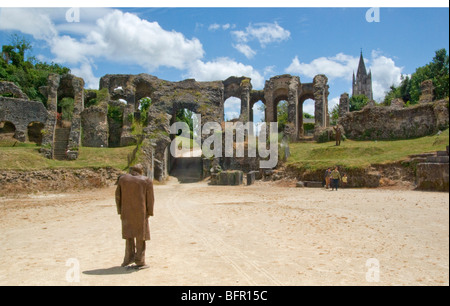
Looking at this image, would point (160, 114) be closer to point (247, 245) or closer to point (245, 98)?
point (245, 98)

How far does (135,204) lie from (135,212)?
0.46 feet

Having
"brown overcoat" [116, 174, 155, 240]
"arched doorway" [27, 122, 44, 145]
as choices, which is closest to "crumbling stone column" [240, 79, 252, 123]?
"arched doorway" [27, 122, 44, 145]

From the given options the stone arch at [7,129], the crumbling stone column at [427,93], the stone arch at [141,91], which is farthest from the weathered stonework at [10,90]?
the crumbling stone column at [427,93]

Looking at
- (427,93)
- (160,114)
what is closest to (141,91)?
(160,114)

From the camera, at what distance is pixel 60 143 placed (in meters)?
30.8

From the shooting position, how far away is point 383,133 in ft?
96.6

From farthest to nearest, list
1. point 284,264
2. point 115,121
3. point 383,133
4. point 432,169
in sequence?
point 115,121 < point 383,133 < point 432,169 < point 284,264

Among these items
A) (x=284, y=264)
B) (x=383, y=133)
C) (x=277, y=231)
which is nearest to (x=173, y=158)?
(x=383, y=133)

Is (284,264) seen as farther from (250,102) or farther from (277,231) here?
(250,102)

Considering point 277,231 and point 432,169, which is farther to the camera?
point 432,169

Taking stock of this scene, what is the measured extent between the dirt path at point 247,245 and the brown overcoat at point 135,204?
66cm

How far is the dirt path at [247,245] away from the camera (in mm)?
5305

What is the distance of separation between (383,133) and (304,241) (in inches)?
977

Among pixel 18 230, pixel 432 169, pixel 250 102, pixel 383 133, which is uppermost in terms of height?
pixel 250 102
